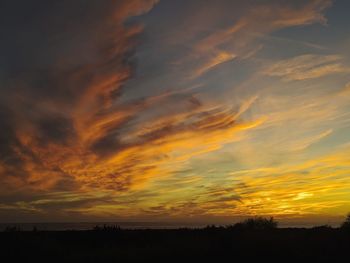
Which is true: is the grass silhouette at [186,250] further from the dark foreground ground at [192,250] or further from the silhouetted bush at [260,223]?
the silhouetted bush at [260,223]

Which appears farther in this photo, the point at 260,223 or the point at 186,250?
the point at 260,223

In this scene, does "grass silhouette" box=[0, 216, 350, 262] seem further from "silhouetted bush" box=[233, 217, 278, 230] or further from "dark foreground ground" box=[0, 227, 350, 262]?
"silhouetted bush" box=[233, 217, 278, 230]

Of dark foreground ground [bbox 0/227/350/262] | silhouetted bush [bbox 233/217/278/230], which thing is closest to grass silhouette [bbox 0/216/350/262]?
dark foreground ground [bbox 0/227/350/262]

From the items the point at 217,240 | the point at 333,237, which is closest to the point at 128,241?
the point at 217,240

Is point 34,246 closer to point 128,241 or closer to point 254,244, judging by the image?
point 128,241

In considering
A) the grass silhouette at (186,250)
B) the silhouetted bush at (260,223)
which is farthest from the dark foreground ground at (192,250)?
the silhouetted bush at (260,223)

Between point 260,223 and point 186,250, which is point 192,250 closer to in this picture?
point 186,250

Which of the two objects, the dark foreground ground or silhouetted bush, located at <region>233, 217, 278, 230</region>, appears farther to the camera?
silhouetted bush, located at <region>233, 217, 278, 230</region>

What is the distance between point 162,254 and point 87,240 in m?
10.9

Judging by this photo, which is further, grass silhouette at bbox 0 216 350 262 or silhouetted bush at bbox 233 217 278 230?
silhouetted bush at bbox 233 217 278 230

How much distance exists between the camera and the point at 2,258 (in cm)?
2409

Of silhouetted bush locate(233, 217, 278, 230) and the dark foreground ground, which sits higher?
silhouetted bush locate(233, 217, 278, 230)

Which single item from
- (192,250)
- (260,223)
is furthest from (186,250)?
(260,223)

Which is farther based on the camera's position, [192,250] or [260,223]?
[260,223]
